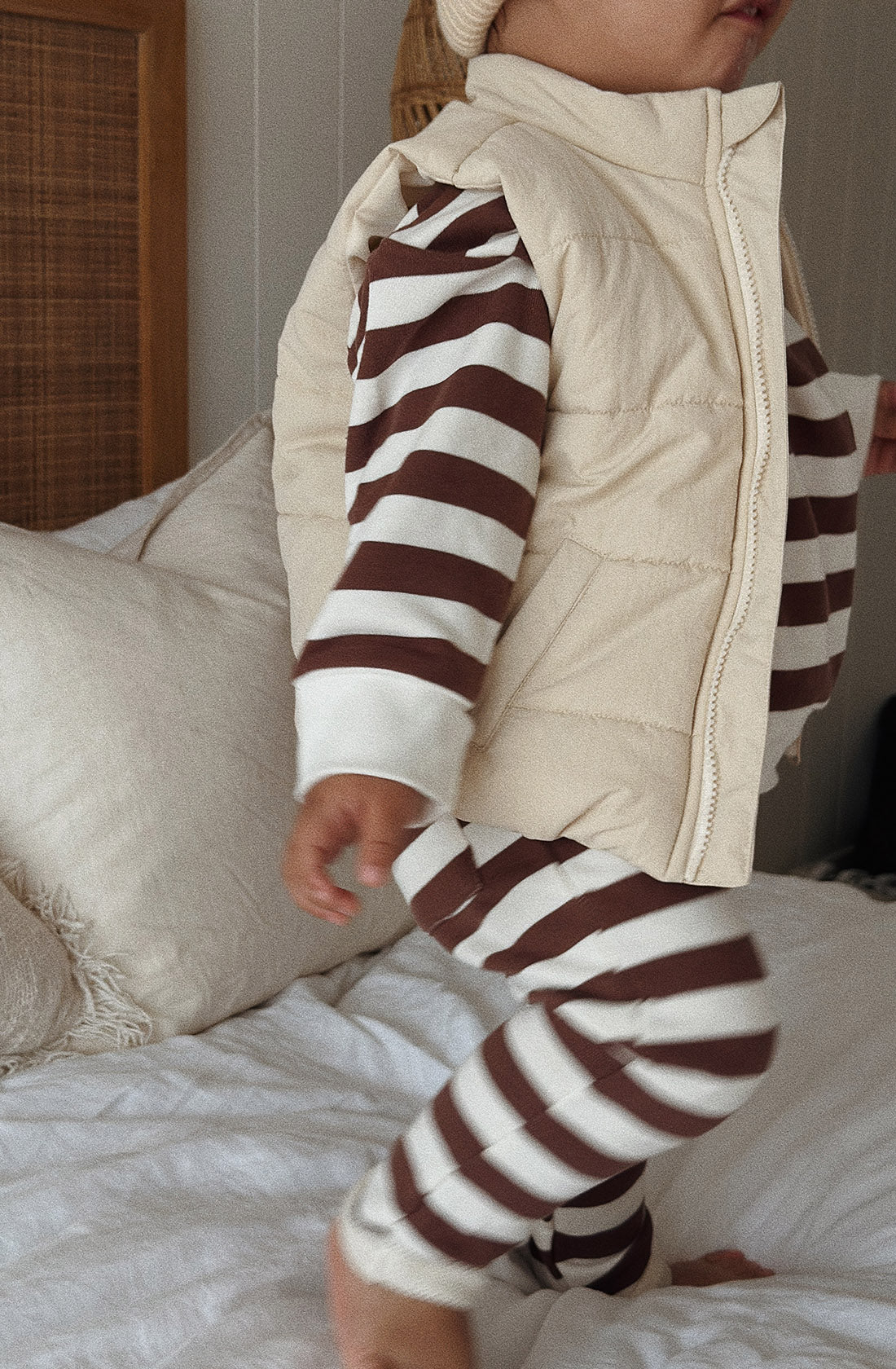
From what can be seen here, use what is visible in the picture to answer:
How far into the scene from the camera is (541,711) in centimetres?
79

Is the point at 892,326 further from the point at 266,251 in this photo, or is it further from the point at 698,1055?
the point at 698,1055

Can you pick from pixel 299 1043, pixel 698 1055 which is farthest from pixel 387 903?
pixel 698 1055

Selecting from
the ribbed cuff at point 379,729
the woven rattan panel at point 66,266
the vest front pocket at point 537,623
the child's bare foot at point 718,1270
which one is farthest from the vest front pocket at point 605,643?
the woven rattan panel at point 66,266

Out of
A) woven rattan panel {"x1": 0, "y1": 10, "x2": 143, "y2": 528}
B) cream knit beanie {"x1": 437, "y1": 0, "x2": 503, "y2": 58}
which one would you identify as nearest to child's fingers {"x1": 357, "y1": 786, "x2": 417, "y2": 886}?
cream knit beanie {"x1": 437, "y1": 0, "x2": 503, "y2": 58}

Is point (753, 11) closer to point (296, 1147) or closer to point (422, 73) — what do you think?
point (422, 73)

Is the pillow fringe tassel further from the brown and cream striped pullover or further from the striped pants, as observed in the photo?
the brown and cream striped pullover

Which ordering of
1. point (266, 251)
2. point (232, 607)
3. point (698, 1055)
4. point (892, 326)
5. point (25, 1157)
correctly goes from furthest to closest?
1. point (892, 326)
2. point (266, 251)
3. point (232, 607)
4. point (25, 1157)
5. point (698, 1055)

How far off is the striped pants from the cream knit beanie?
549mm

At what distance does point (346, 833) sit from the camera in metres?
0.67

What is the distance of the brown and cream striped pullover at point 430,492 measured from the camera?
671mm

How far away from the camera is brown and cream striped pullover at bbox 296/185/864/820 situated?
67cm

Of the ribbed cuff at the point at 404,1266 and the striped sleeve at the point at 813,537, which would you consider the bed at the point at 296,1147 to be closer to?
the ribbed cuff at the point at 404,1266

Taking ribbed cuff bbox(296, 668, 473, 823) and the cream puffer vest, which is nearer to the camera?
ribbed cuff bbox(296, 668, 473, 823)

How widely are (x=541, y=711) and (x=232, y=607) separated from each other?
1.52 ft
